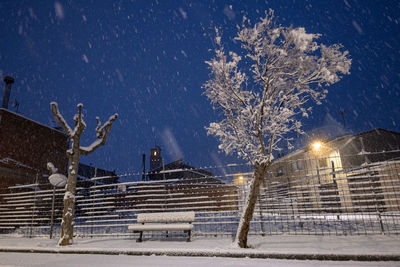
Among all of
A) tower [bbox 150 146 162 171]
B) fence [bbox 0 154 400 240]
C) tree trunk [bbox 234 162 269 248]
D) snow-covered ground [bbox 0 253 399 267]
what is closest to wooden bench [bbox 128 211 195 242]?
fence [bbox 0 154 400 240]

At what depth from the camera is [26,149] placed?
2322 centimetres

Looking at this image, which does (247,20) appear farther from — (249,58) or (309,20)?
(309,20)

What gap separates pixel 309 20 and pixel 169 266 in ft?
609

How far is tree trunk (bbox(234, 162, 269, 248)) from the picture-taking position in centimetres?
642

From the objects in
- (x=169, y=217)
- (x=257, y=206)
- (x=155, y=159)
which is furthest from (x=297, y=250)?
(x=155, y=159)

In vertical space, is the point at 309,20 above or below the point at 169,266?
above

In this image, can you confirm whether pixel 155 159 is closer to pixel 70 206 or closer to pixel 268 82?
pixel 70 206

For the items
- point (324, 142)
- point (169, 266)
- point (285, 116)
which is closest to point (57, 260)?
point (169, 266)

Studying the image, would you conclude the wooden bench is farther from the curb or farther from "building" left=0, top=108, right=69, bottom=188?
"building" left=0, top=108, right=69, bottom=188

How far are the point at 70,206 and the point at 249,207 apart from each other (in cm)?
638

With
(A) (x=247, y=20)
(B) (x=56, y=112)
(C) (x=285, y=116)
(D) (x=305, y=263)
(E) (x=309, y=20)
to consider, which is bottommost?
(D) (x=305, y=263)

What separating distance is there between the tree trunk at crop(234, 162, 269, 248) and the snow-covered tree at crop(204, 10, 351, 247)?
0.03 metres

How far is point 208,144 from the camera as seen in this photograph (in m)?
191

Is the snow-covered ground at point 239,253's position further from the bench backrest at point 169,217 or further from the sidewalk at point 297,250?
the bench backrest at point 169,217
